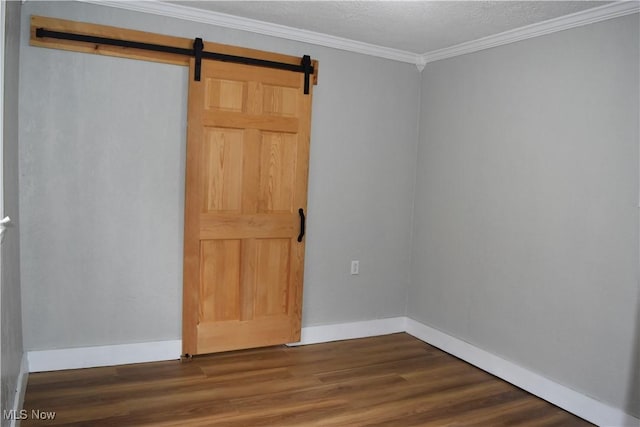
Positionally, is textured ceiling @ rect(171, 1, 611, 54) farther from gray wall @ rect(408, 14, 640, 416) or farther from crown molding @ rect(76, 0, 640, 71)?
gray wall @ rect(408, 14, 640, 416)

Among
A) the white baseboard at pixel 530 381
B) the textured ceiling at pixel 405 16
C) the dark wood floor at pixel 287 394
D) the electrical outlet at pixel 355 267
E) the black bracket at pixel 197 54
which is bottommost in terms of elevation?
the dark wood floor at pixel 287 394

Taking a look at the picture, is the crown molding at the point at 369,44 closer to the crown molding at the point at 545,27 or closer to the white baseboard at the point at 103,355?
the crown molding at the point at 545,27

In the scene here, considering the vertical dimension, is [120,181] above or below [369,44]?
below

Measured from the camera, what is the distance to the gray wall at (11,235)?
2.28 metres

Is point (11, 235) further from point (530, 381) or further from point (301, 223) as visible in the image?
point (530, 381)

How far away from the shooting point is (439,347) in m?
4.14

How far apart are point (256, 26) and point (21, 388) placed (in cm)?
270

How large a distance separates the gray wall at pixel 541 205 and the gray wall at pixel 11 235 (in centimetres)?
295

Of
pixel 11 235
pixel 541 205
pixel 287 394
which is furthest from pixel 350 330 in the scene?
pixel 11 235

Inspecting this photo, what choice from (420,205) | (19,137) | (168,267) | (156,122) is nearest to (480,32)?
(420,205)

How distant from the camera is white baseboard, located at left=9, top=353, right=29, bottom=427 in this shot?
2511mm

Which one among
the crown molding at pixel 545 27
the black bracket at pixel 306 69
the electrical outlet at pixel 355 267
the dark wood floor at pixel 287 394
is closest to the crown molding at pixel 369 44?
the crown molding at pixel 545 27

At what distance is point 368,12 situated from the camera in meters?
3.27

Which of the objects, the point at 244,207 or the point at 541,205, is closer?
the point at 541,205
